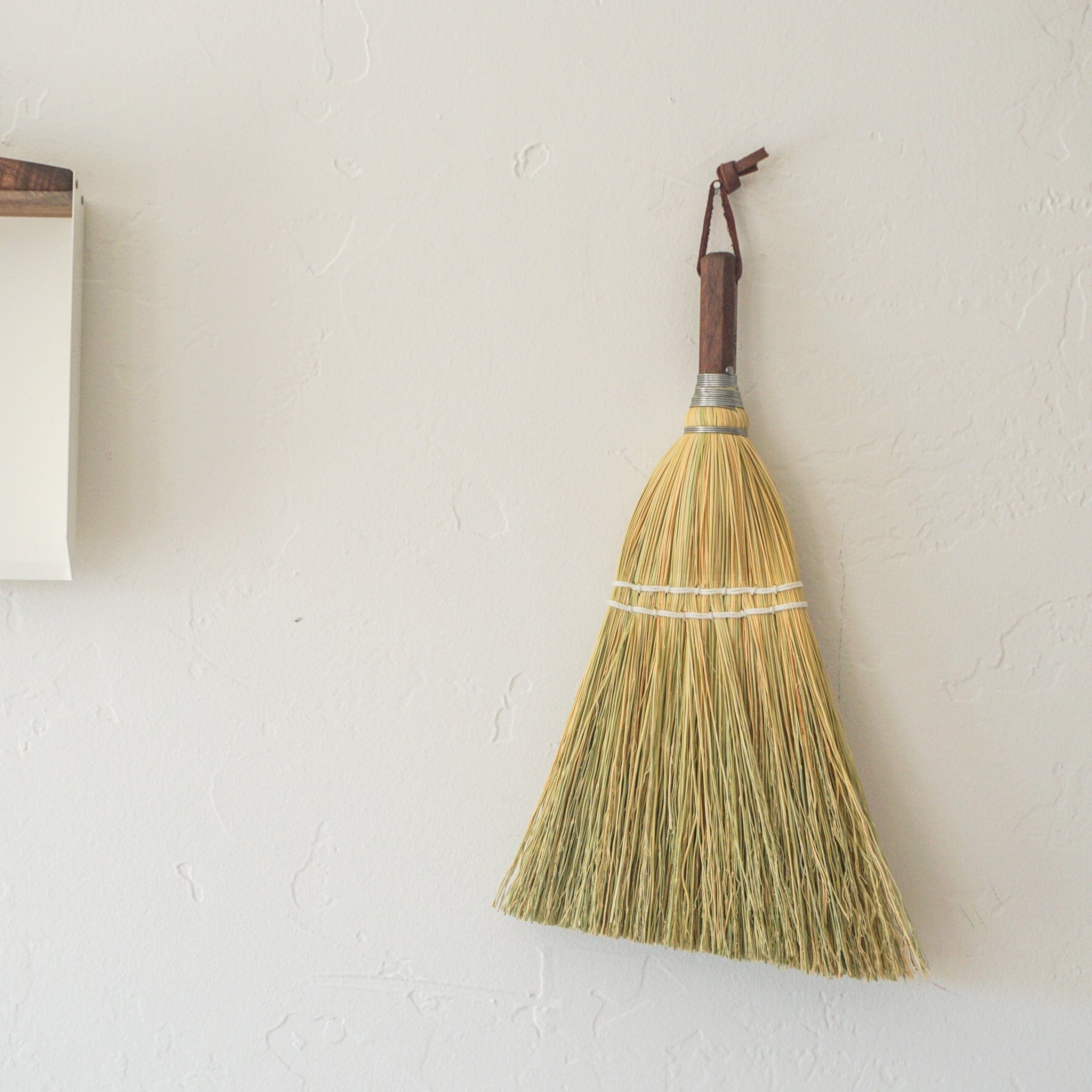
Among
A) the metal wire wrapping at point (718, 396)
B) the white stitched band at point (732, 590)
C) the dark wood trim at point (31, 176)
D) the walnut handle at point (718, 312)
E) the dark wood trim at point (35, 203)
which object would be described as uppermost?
the dark wood trim at point (31, 176)

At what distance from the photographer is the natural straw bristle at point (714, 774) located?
2.27 feet

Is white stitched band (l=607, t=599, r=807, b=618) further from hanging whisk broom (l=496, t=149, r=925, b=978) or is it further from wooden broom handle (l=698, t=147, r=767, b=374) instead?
wooden broom handle (l=698, t=147, r=767, b=374)

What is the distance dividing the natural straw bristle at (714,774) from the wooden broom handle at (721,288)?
5 cm

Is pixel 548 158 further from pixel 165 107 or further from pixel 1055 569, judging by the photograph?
pixel 1055 569

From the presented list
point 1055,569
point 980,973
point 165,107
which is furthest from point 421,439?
point 980,973

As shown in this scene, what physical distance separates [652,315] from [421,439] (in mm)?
234

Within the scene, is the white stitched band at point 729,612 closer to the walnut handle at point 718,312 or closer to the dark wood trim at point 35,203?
the walnut handle at point 718,312

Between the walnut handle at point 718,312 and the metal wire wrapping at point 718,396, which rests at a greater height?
the walnut handle at point 718,312

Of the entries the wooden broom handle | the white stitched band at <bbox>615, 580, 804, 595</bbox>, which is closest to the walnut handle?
the wooden broom handle

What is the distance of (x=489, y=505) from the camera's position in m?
0.78

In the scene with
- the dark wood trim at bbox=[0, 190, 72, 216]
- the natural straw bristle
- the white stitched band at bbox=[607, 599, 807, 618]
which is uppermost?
the dark wood trim at bbox=[0, 190, 72, 216]

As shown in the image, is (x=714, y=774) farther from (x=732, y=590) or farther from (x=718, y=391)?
(x=718, y=391)

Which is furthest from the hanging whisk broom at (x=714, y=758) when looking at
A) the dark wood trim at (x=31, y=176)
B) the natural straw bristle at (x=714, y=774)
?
the dark wood trim at (x=31, y=176)

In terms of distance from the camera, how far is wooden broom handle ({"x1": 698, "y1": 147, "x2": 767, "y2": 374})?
2.39 feet
